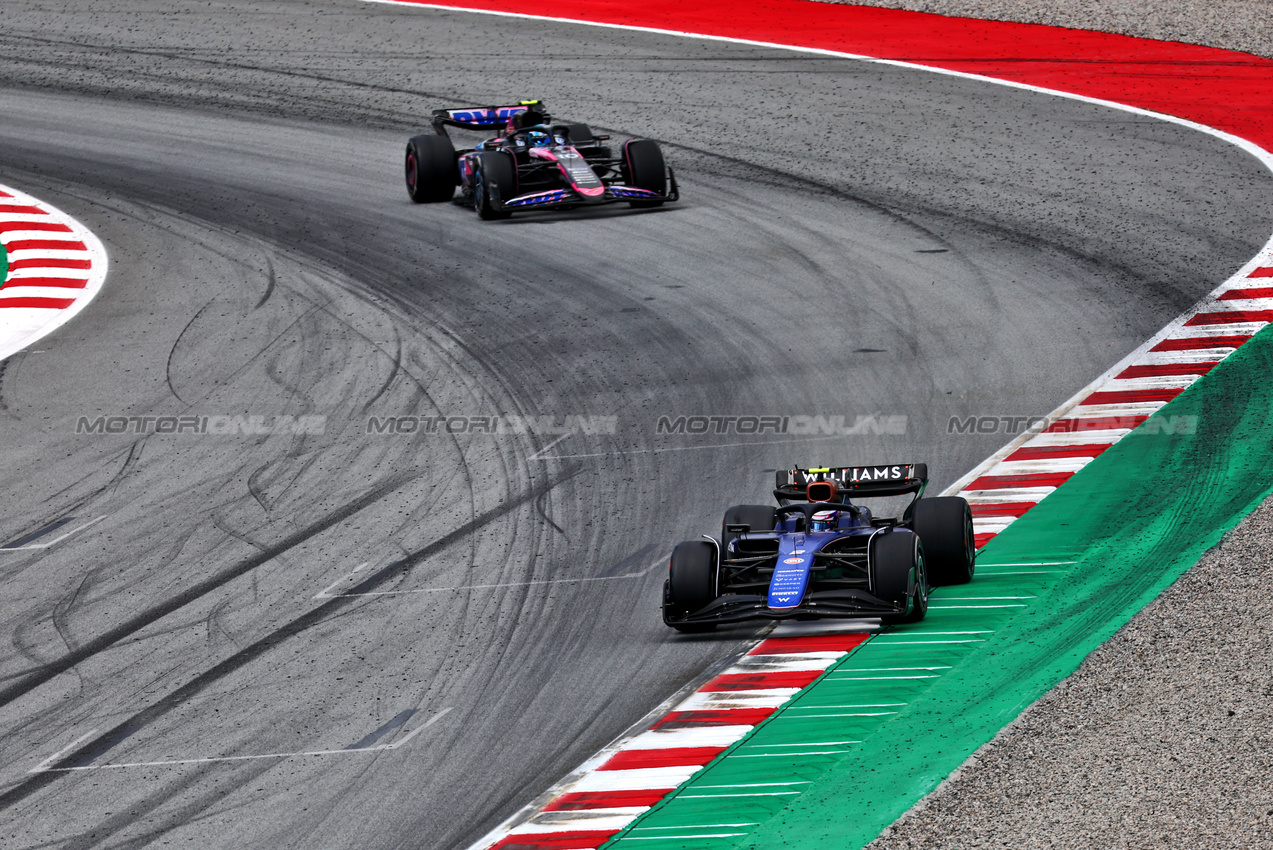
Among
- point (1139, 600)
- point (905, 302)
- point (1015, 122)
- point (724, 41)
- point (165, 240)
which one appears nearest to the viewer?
point (1139, 600)

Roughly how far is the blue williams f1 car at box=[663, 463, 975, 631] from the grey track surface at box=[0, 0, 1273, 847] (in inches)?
13.0

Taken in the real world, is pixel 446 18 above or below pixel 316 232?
above

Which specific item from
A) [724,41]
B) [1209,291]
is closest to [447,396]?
[1209,291]

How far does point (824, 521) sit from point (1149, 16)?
18.1m

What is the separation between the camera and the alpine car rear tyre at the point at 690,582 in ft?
32.4

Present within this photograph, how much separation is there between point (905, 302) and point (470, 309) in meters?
4.07

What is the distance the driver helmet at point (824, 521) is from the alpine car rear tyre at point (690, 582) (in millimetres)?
629

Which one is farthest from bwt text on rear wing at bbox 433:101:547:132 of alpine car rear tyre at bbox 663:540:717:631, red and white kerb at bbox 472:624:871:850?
red and white kerb at bbox 472:624:871:850

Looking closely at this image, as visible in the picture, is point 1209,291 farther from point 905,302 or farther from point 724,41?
point 724,41

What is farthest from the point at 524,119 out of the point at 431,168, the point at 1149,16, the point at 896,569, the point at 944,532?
the point at 1149,16

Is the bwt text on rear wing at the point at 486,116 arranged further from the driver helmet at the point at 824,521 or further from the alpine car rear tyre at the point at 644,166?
the driver helmet at the point at 824,521

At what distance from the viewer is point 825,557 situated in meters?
9.90

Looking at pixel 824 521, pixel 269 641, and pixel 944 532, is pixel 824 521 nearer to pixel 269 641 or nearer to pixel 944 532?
pixel 944 532

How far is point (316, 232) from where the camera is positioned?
19.0 meters
